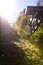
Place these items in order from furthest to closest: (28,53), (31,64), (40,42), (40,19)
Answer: (40,19) → (40,42) → (28,53) → (31,64)

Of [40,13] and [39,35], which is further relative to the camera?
[40,13]

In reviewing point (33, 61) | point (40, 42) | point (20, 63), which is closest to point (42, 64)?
point (33, 61)

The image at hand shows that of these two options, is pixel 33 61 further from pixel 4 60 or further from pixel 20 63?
pixel 4 60

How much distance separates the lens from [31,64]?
24.5 feet

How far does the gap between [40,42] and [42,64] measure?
7.57ft

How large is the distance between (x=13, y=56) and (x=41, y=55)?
56.5 inches

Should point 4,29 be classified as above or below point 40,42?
above

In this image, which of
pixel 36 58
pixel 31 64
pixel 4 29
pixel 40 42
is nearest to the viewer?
pixel 31 64

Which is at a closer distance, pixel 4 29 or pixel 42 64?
pixel 42 64

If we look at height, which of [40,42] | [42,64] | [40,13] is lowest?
[42,64]

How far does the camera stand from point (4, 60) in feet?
25.4

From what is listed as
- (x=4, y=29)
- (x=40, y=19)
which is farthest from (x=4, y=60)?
(x=4, y=29)

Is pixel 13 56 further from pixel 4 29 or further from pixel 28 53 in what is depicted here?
pixel 4 29

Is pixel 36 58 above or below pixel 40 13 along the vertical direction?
below
